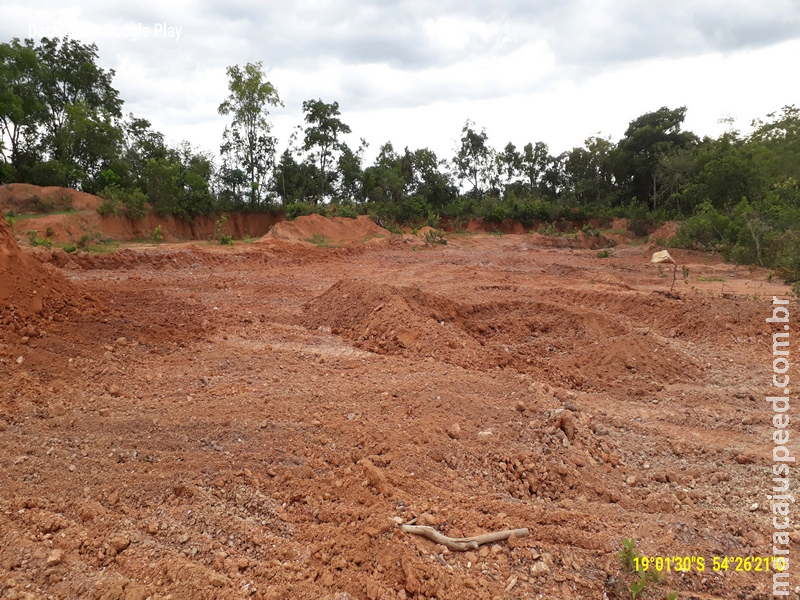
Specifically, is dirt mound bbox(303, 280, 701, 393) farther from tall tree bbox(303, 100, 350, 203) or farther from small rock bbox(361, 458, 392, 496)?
tall tree bbox(303, 100, 350, 203)

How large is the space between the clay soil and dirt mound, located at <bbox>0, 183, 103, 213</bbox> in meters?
15.8

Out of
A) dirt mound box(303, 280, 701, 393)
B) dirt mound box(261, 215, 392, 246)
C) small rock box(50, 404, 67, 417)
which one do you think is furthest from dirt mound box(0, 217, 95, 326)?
dirt mound box(261, 215, 392, 246)

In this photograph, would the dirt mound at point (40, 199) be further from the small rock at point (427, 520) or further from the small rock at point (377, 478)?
the small rock at point (427, 520)

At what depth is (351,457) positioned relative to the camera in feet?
11.5

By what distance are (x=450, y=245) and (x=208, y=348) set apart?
1721 centimetres

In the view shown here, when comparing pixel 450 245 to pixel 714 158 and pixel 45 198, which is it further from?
pixel 45 198

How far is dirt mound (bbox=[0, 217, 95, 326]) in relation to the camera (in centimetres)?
556

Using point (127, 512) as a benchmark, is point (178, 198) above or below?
above

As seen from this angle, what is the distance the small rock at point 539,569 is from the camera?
8.28ft

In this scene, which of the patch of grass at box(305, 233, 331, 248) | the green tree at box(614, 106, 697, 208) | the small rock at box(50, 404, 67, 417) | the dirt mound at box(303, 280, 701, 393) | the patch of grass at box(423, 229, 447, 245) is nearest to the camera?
the small rock at box(50, 404, 67, 417)

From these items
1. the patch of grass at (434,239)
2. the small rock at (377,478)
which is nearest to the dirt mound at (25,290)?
the small rock at (377,478)

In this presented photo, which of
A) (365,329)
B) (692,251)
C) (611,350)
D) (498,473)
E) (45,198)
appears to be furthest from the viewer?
(45,198)

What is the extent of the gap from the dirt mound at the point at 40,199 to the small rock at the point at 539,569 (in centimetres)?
2322

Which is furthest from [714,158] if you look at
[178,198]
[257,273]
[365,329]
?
[178,198]
